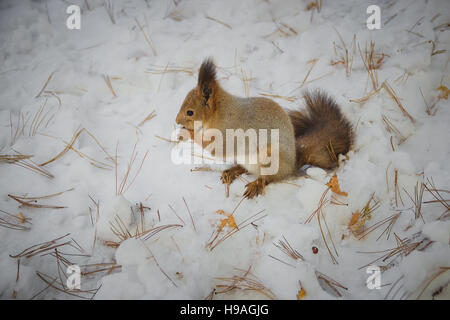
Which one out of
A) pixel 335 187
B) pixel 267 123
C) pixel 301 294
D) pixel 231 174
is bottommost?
pixel 301 294

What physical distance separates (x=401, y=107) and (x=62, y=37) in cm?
249

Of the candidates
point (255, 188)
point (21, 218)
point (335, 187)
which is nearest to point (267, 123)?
point (255, 188)

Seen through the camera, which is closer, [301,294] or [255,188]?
[301,294]

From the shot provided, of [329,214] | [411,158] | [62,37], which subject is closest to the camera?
[329,214]

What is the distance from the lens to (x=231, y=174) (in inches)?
61.5

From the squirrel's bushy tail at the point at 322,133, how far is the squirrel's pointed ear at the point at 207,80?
23.7 inches

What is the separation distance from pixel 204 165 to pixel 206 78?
0.53m

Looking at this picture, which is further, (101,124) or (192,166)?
(101,124)

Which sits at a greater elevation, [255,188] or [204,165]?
[204,165]

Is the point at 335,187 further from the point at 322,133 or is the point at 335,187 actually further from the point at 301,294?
the point at 301,294

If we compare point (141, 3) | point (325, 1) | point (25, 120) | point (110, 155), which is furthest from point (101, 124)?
point (325, 1)

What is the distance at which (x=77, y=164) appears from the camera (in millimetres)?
1495

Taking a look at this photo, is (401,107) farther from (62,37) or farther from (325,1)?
(62,37)

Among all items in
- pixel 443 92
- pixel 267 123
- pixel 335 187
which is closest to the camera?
pixel 335 187
